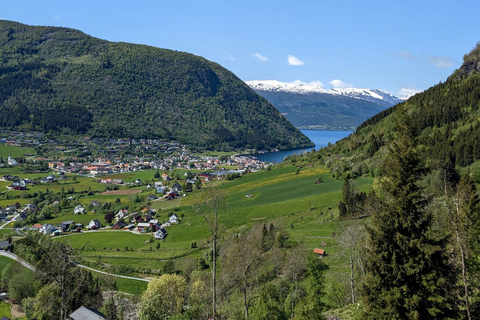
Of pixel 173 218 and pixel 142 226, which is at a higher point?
pixel 173 218

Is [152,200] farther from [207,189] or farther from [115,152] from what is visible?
[115,152]

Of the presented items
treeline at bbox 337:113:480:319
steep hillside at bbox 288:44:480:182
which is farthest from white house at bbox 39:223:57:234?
treeline at bbox 337:113:480:319

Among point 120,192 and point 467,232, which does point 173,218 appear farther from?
point 467,232

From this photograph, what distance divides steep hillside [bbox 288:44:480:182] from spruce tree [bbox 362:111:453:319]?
36.0 m

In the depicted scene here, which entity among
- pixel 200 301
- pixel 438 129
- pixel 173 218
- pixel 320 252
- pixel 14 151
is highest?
pixel 438 129

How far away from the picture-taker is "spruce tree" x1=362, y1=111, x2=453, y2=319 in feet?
49.1

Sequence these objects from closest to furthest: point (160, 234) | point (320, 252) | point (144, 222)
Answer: point (320, 252)
point (160, 234)
point (144, 222)

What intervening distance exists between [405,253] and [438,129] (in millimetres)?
65002

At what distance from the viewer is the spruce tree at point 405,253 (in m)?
15.0

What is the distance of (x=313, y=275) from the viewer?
2927 cm

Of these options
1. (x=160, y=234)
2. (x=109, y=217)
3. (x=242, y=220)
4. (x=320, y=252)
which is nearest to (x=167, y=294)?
(x=320, y=252)

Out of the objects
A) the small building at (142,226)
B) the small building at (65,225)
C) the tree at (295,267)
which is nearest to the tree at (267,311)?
the tree at (295,267)

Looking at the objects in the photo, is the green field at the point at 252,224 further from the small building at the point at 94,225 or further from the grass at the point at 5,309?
the grass at the point at 5,309

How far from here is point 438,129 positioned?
72.0 meters
